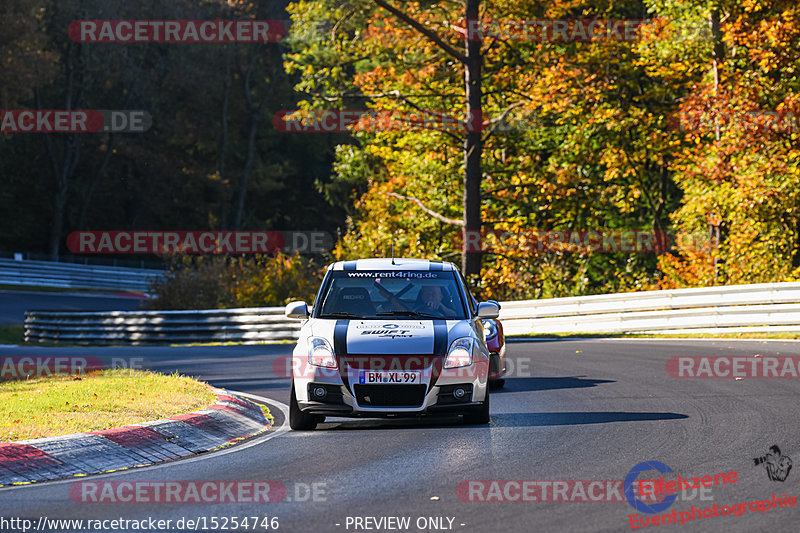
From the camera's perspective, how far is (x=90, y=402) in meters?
12.1

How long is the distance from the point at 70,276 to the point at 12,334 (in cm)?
2370

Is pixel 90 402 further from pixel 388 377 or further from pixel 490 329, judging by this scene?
pixel 490 329

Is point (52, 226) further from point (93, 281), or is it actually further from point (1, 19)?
point (1, 19)

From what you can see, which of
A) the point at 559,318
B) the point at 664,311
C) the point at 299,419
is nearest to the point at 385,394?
the point at 299,419

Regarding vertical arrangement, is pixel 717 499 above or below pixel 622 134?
below

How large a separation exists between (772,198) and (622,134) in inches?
385

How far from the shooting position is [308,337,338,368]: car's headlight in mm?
10664

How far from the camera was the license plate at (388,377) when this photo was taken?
10539 mm

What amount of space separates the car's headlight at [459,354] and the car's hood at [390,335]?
0.06 m

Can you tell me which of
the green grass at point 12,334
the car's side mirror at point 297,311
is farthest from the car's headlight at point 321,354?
the green grass at point 12,334

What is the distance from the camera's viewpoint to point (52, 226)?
6669 centimetres

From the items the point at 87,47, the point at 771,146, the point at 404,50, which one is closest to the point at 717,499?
the point at 771,146

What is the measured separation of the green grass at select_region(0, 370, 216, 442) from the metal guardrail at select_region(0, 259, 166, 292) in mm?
40760

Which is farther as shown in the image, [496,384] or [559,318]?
[559,318]
